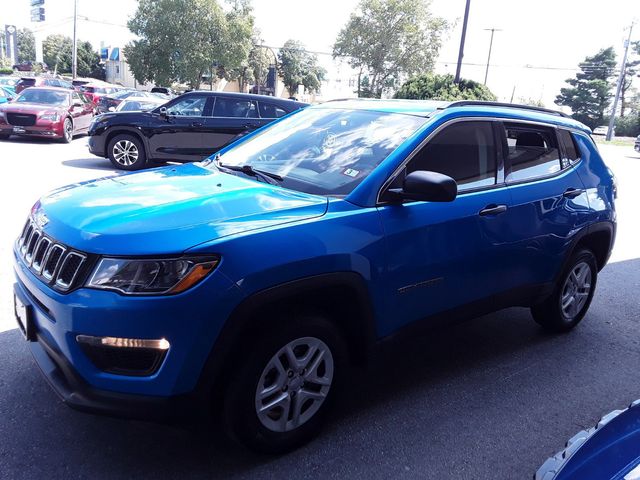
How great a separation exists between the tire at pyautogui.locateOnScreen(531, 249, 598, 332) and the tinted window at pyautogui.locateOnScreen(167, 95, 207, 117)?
846 cm

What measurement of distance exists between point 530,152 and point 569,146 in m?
0.56

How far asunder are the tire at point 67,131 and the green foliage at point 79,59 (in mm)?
70355

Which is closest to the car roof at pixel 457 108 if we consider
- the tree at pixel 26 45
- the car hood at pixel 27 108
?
the car hood at pixel 27 108

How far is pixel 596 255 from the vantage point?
4.77 m

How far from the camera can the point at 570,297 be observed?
14.9ft

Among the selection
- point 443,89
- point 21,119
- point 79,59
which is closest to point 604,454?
point 21,119

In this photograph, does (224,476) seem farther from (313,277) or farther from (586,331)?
(586,331)

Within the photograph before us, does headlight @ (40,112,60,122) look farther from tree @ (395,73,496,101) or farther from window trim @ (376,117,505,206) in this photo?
window trim @ (376,117,505,206)

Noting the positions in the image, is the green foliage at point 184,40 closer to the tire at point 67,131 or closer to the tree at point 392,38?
the tree at point 392,38

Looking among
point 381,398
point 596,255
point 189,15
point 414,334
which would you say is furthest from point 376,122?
point 189,15

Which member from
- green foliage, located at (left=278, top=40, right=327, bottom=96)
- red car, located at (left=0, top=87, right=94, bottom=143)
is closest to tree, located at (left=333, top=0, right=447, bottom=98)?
green foliage, located at (left=278, top=40, right=327, bottom=96)

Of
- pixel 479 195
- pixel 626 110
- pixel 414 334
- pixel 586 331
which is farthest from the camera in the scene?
pixel 626 110

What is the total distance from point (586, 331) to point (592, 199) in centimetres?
118

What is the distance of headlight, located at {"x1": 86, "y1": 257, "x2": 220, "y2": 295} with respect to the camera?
225 cm
